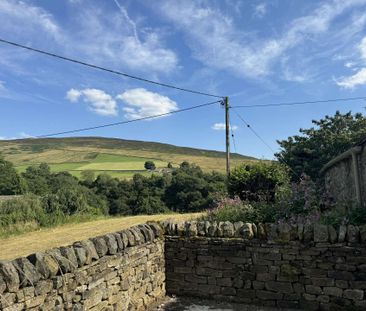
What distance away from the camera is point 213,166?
51000 mm

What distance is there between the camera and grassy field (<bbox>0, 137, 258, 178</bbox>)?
51.1 metres

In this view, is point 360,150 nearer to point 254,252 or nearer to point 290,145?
point 254,252

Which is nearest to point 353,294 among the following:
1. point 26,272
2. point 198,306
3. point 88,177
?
point 198,306

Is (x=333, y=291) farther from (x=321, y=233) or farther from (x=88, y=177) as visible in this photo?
(x=88, y=177)

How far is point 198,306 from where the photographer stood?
6.36 metres

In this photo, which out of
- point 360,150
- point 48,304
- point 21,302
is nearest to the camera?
point 21,302

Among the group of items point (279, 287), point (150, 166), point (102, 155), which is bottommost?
point (279, 287)

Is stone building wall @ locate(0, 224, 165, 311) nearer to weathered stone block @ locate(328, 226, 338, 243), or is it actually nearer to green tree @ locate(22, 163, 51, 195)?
weathered stone block @ locate(328, 226, 338, 243)

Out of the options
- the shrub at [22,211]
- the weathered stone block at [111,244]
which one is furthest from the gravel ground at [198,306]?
the shrub at [22,211]

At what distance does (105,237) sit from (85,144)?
231ft

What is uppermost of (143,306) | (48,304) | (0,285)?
(0,285)

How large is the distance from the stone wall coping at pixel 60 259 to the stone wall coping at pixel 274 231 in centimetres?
90

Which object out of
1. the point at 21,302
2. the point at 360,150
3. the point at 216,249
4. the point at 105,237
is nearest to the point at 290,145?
the point at 360,150

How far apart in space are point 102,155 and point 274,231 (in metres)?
57.9
